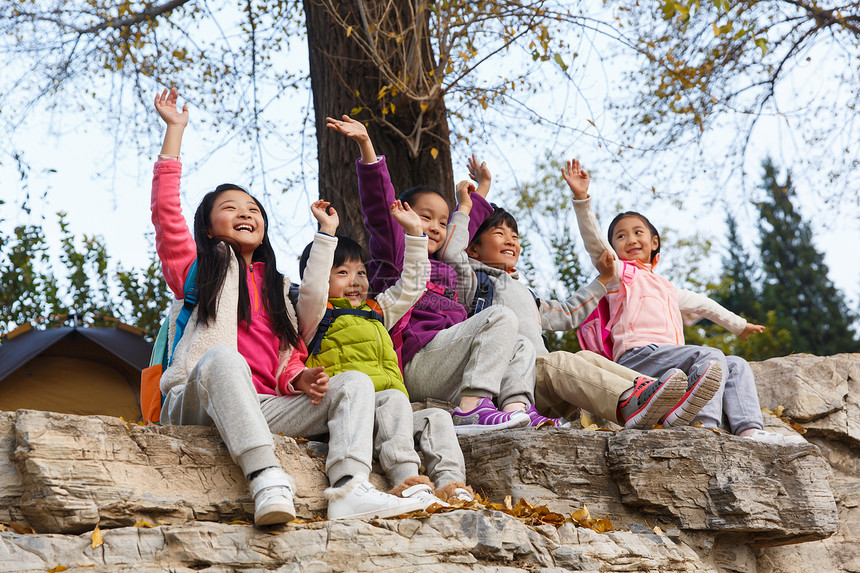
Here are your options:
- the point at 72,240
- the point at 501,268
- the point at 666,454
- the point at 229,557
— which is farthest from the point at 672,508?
the point at 72,240

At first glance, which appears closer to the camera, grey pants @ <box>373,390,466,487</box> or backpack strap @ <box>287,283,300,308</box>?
grey pants @ <box>373,390,466,487</box>

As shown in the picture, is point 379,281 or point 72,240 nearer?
point 379,281

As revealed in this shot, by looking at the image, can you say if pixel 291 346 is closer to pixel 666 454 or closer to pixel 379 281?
pixel 379 281

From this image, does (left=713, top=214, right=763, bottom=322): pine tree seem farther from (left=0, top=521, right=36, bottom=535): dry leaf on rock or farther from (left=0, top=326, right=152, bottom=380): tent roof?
(left=0, top=521, right=36, bottom=535): dry leaf on rock

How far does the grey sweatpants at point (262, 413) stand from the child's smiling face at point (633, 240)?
2.41m

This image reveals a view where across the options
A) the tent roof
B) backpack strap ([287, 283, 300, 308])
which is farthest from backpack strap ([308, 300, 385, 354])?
the tent roof

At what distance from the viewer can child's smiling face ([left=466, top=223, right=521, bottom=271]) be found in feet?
16.6

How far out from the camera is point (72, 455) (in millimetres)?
3029

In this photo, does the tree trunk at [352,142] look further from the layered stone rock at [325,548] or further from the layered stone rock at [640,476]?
the layered stone rock at [325,548]

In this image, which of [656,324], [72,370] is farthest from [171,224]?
[72,370]

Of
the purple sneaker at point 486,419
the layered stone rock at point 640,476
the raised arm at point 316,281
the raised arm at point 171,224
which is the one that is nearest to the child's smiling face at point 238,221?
the raised arm at point 171,224

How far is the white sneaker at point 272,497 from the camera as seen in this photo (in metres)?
2.83

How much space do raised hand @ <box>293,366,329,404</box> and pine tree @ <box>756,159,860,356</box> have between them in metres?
18.6

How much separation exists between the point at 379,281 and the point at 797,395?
9.54ft
